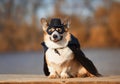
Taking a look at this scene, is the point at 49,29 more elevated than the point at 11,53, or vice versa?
the point at 49,29

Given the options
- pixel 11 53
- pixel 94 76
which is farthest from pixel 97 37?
pixel 94 76

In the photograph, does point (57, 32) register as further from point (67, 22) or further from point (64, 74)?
point (64, 74)

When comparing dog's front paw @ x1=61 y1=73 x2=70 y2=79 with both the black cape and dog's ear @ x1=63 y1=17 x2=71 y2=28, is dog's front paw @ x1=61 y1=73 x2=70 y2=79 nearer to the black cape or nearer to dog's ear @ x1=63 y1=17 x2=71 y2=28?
the black cape

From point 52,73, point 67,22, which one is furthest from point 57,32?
point 52,73

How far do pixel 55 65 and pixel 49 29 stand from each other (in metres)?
0.17

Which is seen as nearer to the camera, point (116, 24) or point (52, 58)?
point (52, 58)

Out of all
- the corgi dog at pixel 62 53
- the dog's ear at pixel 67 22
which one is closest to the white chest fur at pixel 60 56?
the corgi dog at pixel 62 53

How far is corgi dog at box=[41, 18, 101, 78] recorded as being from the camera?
2260 millimetres

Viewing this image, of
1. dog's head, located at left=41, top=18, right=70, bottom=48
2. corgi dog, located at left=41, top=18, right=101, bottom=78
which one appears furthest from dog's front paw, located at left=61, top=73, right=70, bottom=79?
dog's head, located at left=41, top=18, right=70, bottom=48

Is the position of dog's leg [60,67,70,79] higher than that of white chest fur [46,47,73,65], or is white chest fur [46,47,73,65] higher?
white chest fur [46,47,73,65]

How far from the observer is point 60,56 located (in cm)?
226

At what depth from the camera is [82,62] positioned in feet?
7.48

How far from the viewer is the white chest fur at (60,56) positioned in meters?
2.26

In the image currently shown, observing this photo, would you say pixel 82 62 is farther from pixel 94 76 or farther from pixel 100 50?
pixel 100 50
